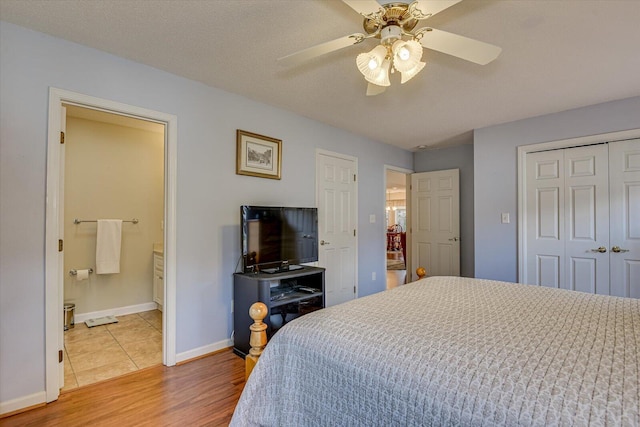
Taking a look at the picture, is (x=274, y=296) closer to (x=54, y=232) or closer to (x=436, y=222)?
(x=54, y=232)

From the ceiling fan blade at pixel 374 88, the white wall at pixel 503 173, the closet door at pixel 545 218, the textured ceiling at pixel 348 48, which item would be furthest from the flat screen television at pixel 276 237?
the closet door at pixel 545 218

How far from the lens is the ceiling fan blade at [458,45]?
1.49 m

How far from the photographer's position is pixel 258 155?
3039 mm

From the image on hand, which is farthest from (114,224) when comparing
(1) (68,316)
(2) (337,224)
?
(2) (337,224)

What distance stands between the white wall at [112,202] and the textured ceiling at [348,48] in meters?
1.90

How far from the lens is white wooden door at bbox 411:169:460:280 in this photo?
4.65 meters

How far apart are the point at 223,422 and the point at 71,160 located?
131 inches

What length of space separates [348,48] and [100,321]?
375 cm

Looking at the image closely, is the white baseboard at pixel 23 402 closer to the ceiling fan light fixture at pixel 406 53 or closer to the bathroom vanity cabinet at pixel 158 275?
the bathroom vanity cabinet at pixel 158 275

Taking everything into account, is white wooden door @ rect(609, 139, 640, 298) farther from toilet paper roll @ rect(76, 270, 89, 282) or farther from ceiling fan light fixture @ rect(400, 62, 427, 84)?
toilet paper roll @ rect(76, 270, 89, 282)

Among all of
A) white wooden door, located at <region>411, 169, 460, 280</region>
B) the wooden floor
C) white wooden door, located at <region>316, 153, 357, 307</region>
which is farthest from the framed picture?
white wooden door, located at <region>411, 169, 460, 280</region>

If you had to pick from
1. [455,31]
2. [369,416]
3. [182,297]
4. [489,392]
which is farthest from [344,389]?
[455,31]

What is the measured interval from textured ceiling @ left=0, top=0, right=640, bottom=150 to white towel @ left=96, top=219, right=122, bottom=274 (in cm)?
217

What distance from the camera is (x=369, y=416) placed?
0.99 m
